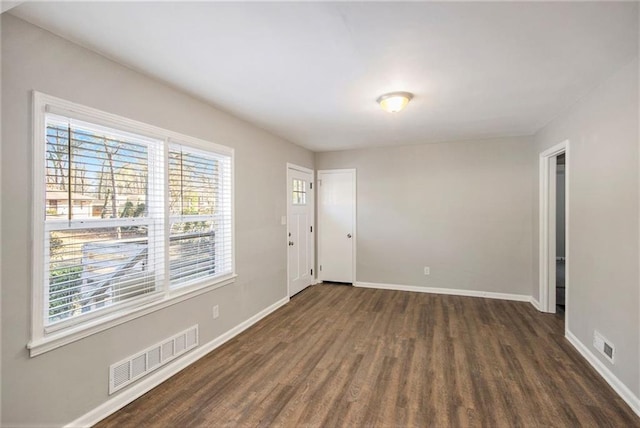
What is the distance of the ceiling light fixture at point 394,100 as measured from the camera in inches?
104

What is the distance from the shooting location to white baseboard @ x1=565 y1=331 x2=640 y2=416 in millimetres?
2006

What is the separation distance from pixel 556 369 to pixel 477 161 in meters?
3.00

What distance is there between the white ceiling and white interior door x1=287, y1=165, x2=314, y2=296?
5.77ft

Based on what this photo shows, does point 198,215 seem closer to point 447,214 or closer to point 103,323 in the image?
point 103,323

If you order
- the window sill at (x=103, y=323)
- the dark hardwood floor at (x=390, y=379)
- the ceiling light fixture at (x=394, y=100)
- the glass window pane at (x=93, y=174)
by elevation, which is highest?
the ceiling light fixture at (x=394, y=100)

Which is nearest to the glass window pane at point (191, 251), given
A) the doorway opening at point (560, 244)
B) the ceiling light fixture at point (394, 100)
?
the ceiling light fixture at point (394, 100)

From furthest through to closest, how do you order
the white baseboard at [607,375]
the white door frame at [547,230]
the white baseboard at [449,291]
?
the white baseboard at [449,291] < the white door frame at [547,230] < the white baseboard at [607,375]

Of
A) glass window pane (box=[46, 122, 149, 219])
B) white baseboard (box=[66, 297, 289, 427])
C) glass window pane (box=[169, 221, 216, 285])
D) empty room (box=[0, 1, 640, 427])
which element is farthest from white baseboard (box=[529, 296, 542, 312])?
glass window pane (box=[46, 122, 149, 219])

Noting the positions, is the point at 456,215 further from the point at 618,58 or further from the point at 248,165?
the point at 248,165

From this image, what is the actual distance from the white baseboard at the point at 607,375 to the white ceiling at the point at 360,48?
2351 millimetres

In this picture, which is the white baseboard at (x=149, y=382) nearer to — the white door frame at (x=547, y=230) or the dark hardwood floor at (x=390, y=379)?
the dark hardwood floor at (x=390, y=379)

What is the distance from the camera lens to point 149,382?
2.26m

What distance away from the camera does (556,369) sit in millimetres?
2492

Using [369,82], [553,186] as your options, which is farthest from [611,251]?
[369,82]
